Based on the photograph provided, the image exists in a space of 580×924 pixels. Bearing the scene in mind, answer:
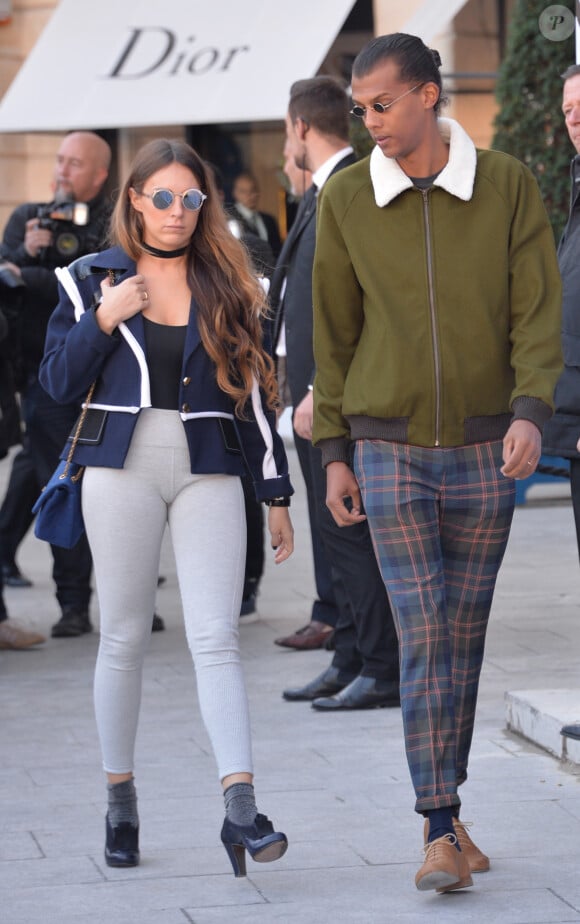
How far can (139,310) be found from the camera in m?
4.39

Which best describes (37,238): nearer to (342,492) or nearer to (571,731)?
(571,731)

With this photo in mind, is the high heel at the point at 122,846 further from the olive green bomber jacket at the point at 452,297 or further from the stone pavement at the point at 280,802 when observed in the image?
the olive green bomber jacket at the point at 452,297

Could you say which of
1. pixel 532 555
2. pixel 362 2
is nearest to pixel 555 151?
pixel 532 555

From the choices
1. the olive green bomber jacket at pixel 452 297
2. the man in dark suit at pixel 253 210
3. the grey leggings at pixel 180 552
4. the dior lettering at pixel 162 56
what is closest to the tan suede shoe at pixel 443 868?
the grey leggings at pixel 180 552

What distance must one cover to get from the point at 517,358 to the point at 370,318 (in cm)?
36

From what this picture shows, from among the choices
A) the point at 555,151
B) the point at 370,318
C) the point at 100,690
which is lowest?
the point at 100,690

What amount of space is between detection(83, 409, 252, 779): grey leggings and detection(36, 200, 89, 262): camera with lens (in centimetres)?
343

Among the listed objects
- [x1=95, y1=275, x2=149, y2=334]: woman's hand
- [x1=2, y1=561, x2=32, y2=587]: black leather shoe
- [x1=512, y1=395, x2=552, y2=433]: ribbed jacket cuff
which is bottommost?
[x1=2, y1=561, x2=32, y2=587]: black leather shoe

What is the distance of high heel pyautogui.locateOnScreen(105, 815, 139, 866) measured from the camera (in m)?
4.51

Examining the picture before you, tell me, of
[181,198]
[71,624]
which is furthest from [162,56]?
[181,198]

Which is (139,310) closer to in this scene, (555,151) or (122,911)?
(122,911)

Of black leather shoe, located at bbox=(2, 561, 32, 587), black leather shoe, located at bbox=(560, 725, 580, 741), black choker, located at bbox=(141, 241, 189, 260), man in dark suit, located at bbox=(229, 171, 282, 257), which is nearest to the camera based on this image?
black choker, located at bbox=(141, 241, 189, 260)

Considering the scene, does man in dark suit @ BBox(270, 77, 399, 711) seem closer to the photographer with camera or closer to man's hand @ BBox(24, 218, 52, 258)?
the photographer with camera

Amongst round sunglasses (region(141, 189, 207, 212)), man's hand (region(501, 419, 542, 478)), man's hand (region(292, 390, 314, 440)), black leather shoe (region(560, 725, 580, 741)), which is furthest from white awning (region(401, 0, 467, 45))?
man's hand (region(501, 419, 542, 478))
